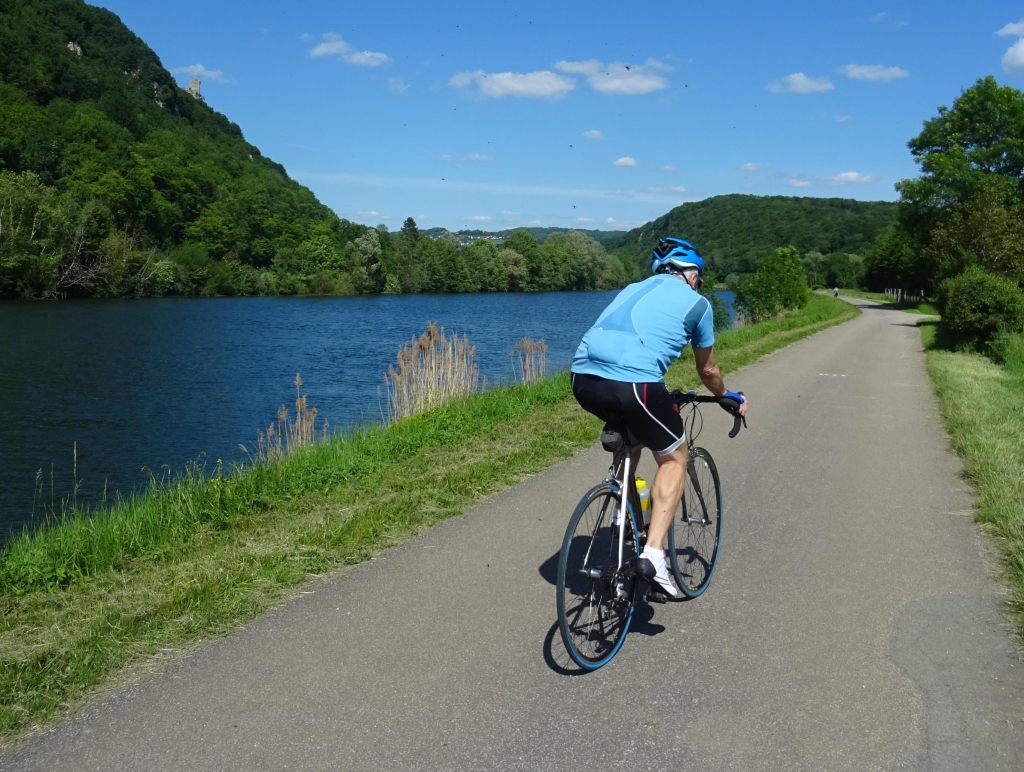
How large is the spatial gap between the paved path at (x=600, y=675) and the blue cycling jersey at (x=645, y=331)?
4.39 ft

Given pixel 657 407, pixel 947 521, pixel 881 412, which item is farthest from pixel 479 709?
pixel 881 412

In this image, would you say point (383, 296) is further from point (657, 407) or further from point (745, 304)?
point (657, 407)

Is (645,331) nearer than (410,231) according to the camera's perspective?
Yes

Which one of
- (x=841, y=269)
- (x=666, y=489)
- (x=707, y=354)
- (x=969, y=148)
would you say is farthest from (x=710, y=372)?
(x=841, y=269)

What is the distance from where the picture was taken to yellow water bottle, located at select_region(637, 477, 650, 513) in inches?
168

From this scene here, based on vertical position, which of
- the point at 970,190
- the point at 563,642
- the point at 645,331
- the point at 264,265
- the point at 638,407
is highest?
the point at 970,190

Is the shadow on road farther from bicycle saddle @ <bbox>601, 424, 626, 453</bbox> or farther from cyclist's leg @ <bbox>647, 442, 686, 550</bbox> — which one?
bicycle saddle @ <bbox>601, 424, 626, 453</bbox>

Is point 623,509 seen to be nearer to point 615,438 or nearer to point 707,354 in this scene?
point 615,438

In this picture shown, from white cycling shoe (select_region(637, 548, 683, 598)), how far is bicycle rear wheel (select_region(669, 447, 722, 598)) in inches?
23.1

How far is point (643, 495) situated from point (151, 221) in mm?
85573

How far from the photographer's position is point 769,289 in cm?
3806

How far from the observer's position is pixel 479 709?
3.42 meters

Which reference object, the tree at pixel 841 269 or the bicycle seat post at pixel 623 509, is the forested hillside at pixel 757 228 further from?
the bicycle seat post at pixel 623 509

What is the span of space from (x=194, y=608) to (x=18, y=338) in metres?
31.3
